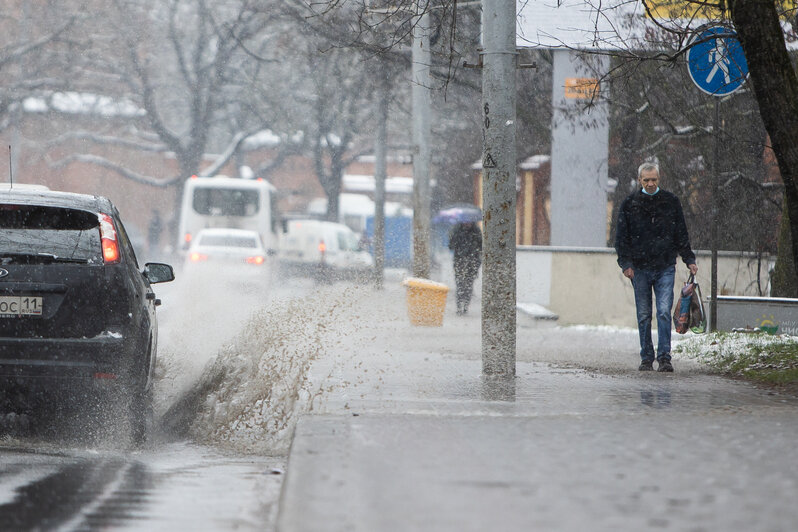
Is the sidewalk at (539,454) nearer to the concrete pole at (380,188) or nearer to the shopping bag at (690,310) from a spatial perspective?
the shopping bag at (690,310)

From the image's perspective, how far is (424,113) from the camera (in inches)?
712

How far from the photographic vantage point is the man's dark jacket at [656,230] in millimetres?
9938

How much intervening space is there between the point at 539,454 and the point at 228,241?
2211 cm

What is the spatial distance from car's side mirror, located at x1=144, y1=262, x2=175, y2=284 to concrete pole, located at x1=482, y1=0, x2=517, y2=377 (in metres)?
2.28

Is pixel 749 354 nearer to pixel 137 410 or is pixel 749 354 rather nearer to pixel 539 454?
pixel 539 454

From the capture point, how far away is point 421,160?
18453 mm

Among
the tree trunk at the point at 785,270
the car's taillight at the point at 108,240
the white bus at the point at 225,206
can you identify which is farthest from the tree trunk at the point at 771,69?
the white bus at the point at 225,206

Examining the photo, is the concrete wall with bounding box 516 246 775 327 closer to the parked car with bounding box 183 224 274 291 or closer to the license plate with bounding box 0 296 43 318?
the parked car with bounding box 183 224 274 291

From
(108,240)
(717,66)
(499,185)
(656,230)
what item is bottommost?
(108,240)

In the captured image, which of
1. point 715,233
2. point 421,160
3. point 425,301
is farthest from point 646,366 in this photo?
point 421,160

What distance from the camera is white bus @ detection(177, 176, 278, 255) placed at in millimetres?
35219

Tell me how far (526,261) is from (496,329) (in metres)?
10.1

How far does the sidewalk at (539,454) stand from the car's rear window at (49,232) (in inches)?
64.0

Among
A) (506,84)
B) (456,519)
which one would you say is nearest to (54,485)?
(456,519)
